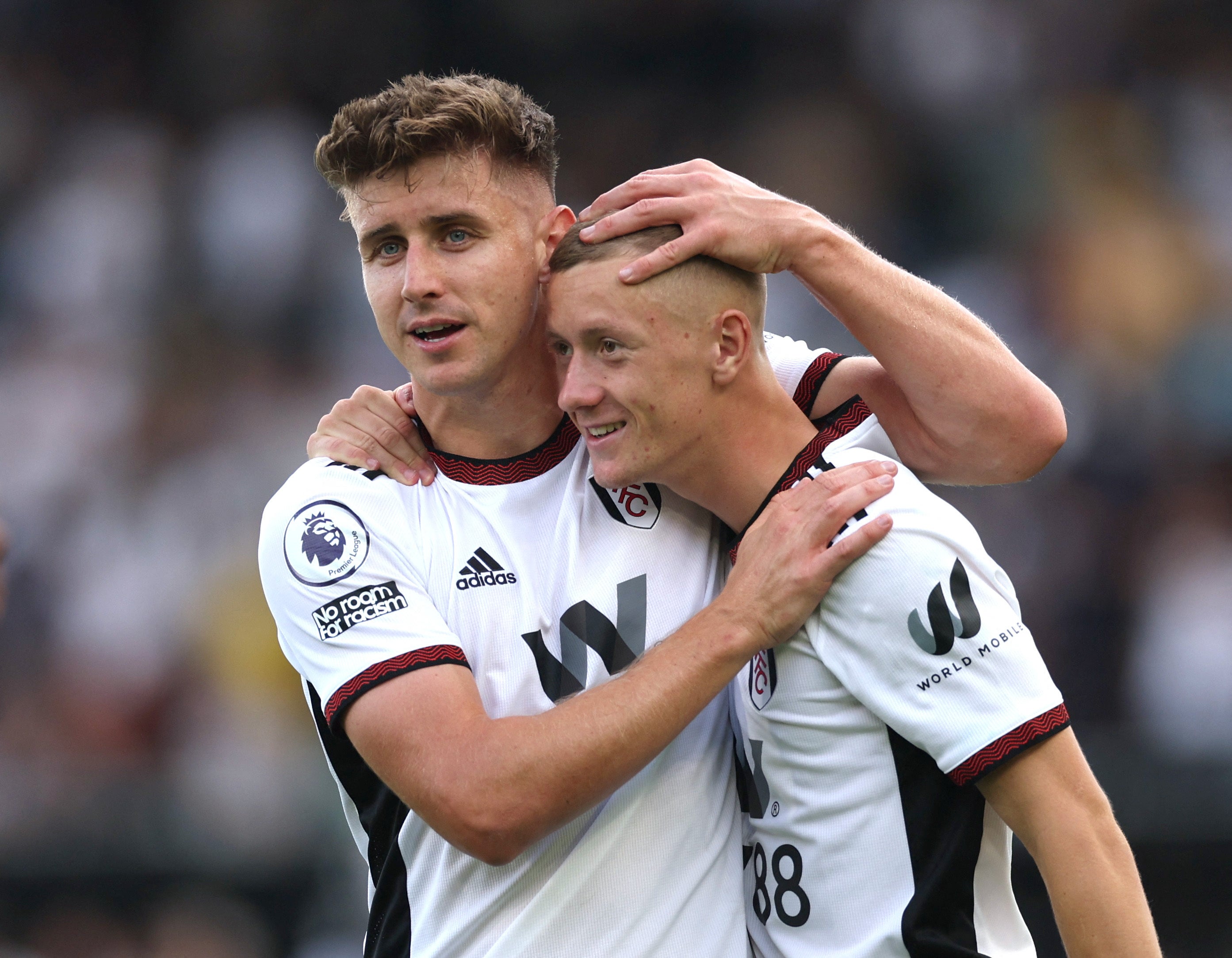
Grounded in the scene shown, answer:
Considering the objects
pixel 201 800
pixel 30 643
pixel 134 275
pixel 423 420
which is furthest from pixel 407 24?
pixel 423 420

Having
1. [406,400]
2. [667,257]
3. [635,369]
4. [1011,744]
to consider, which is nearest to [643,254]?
[667,257]

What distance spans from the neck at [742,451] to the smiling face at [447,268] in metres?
0.59

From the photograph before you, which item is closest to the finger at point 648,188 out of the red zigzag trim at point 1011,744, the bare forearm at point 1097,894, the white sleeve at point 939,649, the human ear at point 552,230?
the human ear at point 552,230

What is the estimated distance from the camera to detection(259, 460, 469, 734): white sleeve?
10.6 feet

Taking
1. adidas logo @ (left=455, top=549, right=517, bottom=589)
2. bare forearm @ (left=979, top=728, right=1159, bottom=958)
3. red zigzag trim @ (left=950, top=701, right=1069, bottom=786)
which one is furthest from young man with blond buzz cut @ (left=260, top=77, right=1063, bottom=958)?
bare forearm @ (left=979, top=728, right=1159, bottom=958)

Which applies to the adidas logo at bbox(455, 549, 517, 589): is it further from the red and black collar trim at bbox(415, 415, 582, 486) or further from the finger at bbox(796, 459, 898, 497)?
the finger at bbox(796, 459, 898, 497)

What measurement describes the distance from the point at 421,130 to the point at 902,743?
6.41 feet

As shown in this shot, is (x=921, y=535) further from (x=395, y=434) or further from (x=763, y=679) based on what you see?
(x=395, y=434)

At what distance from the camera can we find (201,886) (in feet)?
23.6

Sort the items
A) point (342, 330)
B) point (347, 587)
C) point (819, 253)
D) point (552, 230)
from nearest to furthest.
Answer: point (347, 587) < point (819, 253) < point (552, 230) < point (342, 330)

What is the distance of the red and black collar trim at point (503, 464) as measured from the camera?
367 cm

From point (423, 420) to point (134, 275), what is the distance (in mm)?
7775

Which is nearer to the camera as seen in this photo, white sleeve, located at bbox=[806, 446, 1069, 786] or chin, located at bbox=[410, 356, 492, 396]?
white sleeve, located at bbox=[806, 446, 1069, 786]

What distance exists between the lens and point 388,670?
3184 mm
